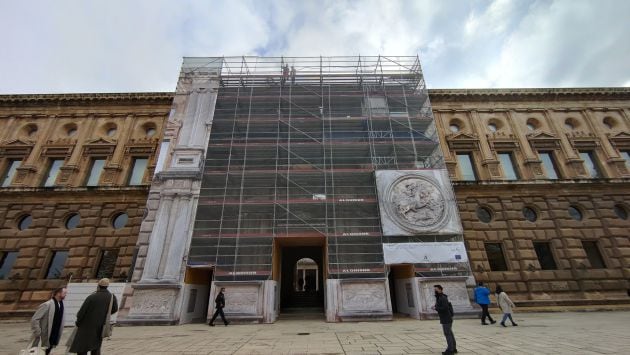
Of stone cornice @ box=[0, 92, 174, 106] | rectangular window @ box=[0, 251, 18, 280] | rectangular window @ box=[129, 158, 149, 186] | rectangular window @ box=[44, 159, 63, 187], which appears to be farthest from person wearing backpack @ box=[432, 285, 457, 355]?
rectangular window @ box=[44, 159, 63, 187]

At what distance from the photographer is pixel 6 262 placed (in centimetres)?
1761

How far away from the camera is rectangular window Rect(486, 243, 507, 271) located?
687 inches

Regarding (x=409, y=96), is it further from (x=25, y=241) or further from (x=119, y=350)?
(x=25, y=241)

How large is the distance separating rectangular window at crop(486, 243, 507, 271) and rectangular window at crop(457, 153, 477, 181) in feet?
15.1

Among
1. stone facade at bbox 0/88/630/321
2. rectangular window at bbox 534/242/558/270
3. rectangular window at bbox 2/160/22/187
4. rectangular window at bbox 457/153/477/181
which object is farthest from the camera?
rectangular window at bbox 457/153/477/181

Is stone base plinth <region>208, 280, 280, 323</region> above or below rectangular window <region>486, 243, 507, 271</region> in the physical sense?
below

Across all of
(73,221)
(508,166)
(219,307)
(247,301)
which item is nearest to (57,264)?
(73,221)

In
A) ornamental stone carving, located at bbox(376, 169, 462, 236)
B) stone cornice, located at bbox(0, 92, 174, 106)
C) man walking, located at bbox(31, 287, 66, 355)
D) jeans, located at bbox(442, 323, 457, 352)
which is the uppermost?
stone cornice, located at bbox(0, 92, 174, 106)

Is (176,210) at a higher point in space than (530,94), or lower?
lower

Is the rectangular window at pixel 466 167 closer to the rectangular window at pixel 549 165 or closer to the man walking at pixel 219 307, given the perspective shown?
the rectangular window at pixel 549 165

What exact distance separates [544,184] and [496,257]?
20.2 feet

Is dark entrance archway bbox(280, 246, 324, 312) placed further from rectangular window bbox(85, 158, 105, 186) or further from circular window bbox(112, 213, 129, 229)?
rectangular window bbox(85, 158, 105, 186)

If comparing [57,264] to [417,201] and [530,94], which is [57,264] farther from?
[530,94]

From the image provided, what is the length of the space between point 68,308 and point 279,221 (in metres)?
11.0
